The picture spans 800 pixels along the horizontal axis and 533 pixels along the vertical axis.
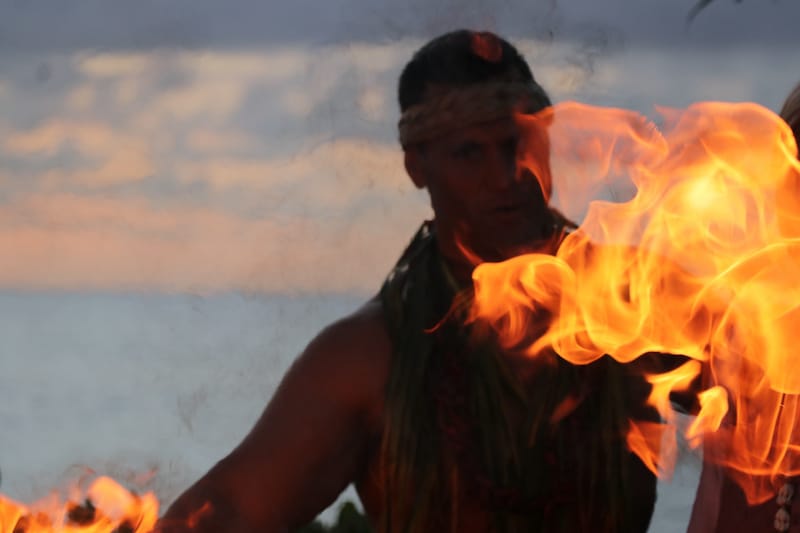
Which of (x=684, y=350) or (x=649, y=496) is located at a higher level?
(x=684, y=350)

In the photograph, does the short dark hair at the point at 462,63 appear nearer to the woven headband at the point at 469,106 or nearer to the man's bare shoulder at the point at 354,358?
the woven headband at the point at 469,106

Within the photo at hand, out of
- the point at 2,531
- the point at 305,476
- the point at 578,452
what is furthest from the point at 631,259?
the point at 2,531

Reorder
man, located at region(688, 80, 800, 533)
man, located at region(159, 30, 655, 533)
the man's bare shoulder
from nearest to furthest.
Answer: man, located at region(688, 80, 800, 533) → man, located at region(159, 30, 655, 533) → the man's bare shoulder

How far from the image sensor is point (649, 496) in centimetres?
468

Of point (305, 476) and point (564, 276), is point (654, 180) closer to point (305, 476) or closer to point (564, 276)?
point (564, 276)

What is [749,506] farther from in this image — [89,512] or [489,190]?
[89,512]

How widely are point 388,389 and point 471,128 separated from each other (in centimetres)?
65

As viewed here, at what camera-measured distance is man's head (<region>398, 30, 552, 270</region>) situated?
15.2 ft

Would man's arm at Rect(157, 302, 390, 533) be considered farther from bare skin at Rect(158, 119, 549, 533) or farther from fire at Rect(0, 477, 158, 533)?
fire at Rect(0, 477, 158, 533)

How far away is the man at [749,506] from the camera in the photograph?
4133 mm

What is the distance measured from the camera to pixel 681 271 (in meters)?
4.57

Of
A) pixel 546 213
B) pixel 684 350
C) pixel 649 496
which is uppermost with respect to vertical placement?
pixel 546 213

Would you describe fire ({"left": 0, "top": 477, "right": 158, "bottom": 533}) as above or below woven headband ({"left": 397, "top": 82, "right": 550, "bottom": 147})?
below

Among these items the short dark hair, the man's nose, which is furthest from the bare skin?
the short dark hair
